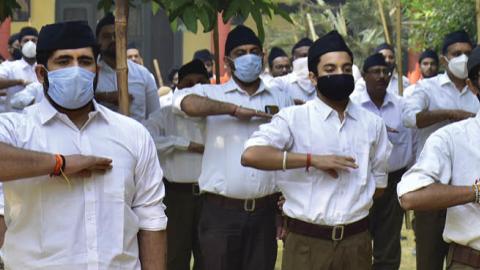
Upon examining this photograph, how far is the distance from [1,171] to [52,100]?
0.43 meters

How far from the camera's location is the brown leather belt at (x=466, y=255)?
5.00 m

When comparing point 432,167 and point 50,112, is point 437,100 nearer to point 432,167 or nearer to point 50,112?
point 432,167

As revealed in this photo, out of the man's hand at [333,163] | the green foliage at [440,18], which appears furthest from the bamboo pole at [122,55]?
the green foliage at [440,18]

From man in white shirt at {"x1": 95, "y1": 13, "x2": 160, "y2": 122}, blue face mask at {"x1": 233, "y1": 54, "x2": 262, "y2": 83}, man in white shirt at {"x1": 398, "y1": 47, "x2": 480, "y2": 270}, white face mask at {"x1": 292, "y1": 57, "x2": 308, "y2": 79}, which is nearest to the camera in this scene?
man in white shirt at {"x1": 398, "y1": 47, "x2": 480, "y2": 270}

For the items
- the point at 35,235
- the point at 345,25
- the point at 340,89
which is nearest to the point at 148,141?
the point at 35,235

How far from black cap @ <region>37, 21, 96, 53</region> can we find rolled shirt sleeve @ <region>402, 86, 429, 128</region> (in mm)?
4246

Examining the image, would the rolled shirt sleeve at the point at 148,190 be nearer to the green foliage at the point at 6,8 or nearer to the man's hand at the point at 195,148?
the green foliage at the point at 6,8

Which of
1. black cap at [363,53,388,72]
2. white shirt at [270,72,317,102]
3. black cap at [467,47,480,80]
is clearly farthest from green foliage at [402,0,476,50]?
black cap at [467,47,480,80]

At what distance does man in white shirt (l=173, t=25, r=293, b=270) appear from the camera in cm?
722

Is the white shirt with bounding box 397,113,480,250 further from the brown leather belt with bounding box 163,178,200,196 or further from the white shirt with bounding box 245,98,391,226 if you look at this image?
the brown leather belt with bounding box 163,178,200,196

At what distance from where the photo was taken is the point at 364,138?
6211 millimetres

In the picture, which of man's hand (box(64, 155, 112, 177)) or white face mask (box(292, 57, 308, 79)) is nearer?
man's hand (box(64, 155, 112, 177))

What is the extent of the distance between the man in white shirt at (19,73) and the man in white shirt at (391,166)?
333 cm

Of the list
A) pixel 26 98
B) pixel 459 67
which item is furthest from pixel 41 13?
pixel 459 67
